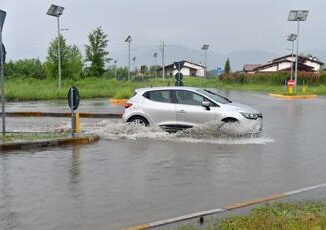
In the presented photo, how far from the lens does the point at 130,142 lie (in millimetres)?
13516

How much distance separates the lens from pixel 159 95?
15.4 m

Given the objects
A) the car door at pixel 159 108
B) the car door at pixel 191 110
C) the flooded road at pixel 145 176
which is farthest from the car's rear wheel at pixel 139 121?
the car door at pixel 191 110

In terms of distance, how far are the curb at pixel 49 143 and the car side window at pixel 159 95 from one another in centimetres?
243

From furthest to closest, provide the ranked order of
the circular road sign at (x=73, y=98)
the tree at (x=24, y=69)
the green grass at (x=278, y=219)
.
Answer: the tree at (x=24, y=69)
the circular road sign at (x=73, y=98)
the green grass at (x=278, y=219)

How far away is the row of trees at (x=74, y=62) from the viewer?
2405 inches

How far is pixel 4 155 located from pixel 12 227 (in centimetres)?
540

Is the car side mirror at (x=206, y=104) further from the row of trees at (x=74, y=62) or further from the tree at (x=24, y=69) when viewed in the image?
the tree at (x=24, y=69)

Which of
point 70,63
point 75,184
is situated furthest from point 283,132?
point 70,63

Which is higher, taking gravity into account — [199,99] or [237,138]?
[199,99]

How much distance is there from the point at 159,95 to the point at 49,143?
4.12 meters

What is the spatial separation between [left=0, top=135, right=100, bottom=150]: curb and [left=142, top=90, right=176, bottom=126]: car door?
2.02 meters

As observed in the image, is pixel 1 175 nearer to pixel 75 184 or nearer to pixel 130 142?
pixel 75 184

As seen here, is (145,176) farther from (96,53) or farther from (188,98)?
(96,53)

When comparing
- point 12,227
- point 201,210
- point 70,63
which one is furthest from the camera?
point 70,63
